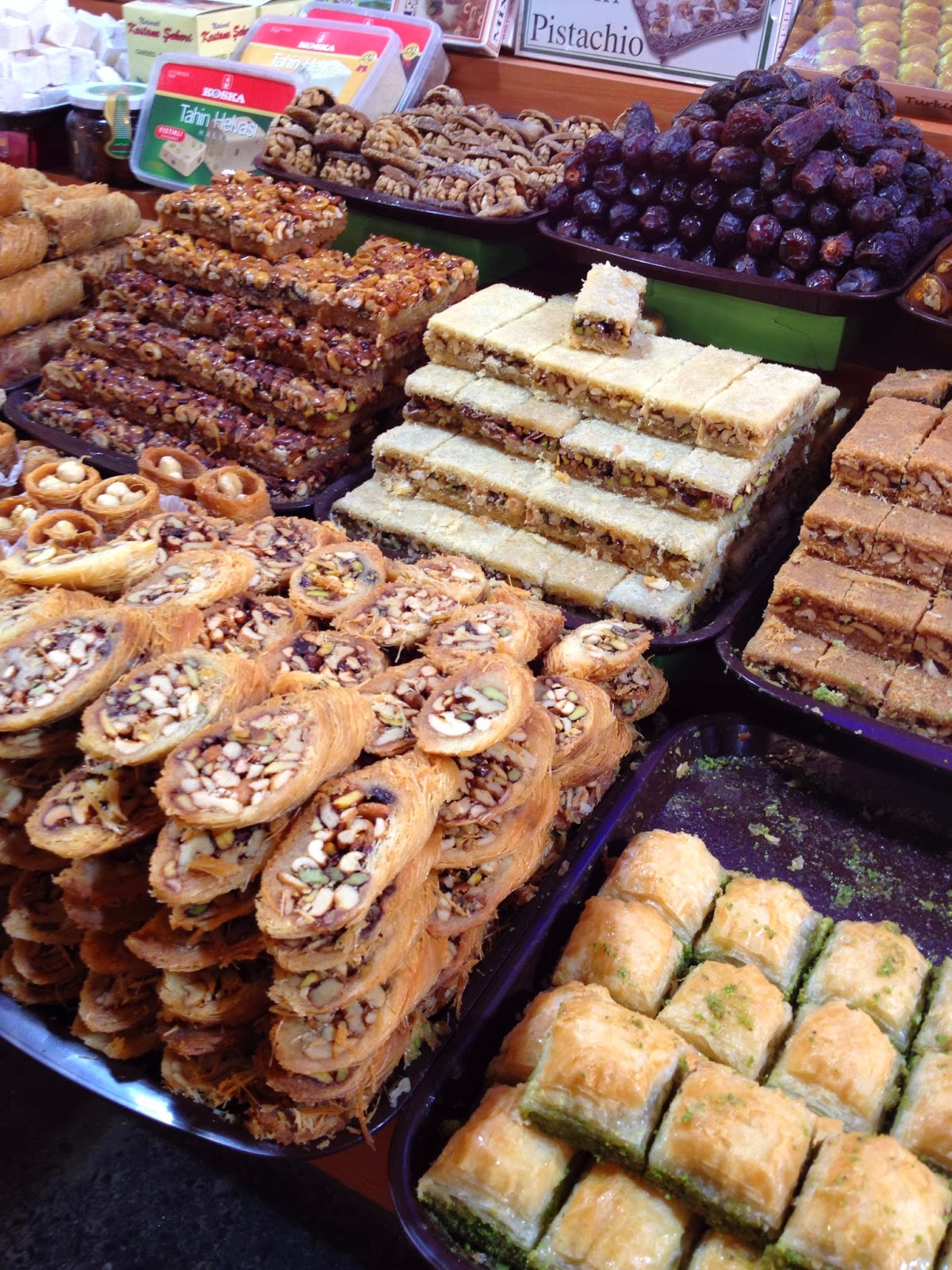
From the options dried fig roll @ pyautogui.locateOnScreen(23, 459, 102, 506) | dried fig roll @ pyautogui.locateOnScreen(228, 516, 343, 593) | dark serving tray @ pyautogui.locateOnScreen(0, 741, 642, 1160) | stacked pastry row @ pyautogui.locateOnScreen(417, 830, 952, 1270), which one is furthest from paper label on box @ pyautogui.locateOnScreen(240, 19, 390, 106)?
stacked pastry row @ pyautogui.locateOnScreen(417, 830, 952, 1270)

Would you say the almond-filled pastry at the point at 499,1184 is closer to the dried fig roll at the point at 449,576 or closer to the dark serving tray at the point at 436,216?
the dried fig roll at the point at 449,576

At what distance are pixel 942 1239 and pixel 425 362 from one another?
10.6 feet

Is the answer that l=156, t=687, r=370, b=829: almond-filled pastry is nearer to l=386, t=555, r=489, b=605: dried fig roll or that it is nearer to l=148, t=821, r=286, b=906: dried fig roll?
l=148, t=821, r=286, b=906: dried fig roll

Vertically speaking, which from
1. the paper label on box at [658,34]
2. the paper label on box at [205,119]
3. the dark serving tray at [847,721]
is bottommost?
the dark serving tray at [847,721]

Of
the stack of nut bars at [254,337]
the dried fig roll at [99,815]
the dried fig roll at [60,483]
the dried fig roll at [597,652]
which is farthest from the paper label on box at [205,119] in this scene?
the dried fig roll at [99,815]

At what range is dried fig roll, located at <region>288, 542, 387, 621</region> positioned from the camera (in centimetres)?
235

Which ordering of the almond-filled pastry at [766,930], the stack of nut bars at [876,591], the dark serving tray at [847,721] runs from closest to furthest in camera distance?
the almond-filled pastry at [766,930]
the dark serving tray at [847,721]
the stack of nut bars at [876,591]

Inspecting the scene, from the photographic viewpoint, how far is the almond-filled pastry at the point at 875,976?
6.66ft

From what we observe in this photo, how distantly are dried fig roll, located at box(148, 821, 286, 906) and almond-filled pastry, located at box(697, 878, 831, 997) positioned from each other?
1.06 metres

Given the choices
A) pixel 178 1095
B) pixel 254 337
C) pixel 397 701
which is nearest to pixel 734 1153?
pixel 397 701

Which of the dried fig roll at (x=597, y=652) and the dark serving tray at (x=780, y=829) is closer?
the dark serving tray at (x=780, y=829)

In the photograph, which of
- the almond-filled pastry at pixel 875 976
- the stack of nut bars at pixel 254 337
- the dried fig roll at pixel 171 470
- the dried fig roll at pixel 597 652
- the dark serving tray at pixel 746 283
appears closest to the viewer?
the almond-filled pastry at pixel 875 976

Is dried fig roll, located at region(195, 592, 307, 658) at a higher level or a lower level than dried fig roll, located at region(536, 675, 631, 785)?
higher

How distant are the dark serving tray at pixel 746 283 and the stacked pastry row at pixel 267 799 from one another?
168cm
